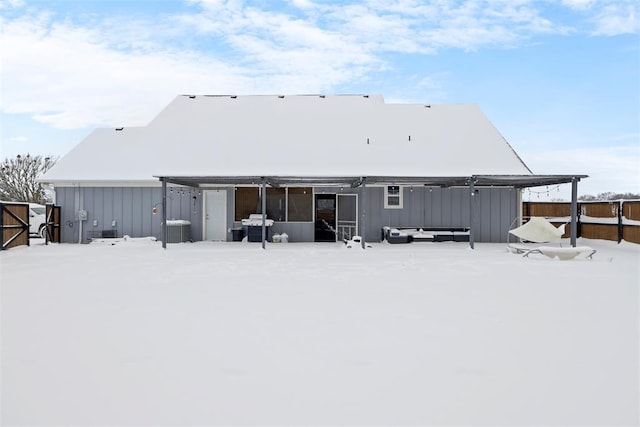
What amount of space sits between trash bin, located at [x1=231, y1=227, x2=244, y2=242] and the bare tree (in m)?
19.3

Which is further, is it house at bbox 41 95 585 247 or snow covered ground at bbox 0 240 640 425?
house at bbox 41 95 585 247

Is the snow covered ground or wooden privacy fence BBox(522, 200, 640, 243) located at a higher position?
wooden privacy fence BBox(522, 200, 640, 243)

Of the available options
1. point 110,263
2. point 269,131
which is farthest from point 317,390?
point 269,131

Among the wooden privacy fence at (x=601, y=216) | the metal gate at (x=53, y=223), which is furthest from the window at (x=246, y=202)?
the wooden privacy fence at (x=601, y=216)

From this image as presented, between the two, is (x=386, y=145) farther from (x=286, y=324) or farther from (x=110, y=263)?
(x=286, y=324)

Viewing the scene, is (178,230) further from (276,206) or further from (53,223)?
(53,223)

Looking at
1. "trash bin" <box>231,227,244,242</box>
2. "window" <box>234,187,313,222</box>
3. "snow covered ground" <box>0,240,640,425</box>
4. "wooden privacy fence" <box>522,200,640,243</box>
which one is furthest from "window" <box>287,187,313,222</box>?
"wooden privacy fence" <box>522,200,640,243</box>

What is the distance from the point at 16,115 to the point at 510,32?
65.6ft

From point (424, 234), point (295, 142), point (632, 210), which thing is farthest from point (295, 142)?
point (632, 210)

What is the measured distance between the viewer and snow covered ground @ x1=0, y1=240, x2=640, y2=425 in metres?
2.71

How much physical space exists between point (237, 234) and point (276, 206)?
1740 millimetres

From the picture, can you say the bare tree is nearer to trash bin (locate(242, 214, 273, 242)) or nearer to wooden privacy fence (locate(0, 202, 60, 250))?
wooden privacy fence (locate(0, 202, 60, 250))

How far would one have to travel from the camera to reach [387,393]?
2912mm

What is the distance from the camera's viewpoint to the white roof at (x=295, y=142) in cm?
1488
